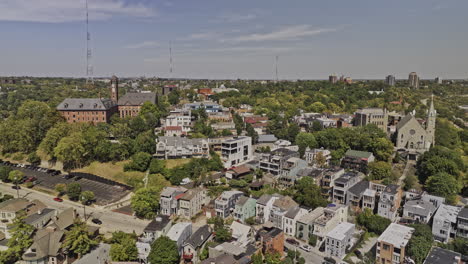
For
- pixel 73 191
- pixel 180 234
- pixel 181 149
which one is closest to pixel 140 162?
pixel 181 149

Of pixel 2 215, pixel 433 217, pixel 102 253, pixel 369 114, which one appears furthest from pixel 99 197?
pixel 369 114

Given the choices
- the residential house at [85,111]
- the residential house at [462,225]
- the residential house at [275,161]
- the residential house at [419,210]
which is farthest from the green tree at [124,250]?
the residential house at [85,111]

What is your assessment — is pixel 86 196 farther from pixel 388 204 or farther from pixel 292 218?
pixel 388 204

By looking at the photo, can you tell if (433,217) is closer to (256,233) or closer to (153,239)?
(256,233)

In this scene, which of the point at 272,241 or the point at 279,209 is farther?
the point at 279,209

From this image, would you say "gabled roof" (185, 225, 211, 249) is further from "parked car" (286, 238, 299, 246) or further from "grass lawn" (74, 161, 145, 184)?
"grass lawn" (74, 161, 145, 184)

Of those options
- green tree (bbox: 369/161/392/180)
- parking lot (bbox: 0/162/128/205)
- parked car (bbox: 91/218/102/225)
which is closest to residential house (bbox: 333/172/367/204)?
green tree (bbox: 369/161/392/180)

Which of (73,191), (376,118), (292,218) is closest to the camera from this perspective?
(292,218)
